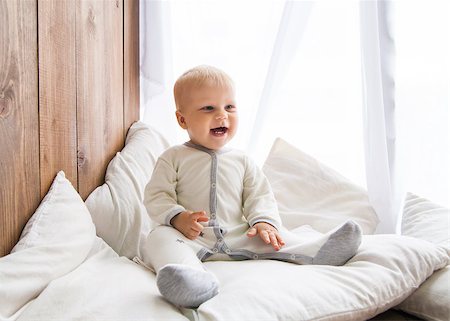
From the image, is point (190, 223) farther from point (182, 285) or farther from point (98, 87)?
point (98, 87)

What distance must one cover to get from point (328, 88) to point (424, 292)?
0.78 meters

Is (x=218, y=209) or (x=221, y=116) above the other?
(x=221, y=116)

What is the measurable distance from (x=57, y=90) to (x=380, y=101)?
2.92 feet

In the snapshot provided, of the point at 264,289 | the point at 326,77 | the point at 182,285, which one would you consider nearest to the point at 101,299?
the point at 182,285

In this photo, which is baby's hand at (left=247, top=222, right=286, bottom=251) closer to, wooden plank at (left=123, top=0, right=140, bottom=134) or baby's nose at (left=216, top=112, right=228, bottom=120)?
baby's nose at (left=216, top=112, right=228, bottom=120)

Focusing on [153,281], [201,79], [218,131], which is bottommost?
[153,281]

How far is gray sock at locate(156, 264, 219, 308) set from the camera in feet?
2.76

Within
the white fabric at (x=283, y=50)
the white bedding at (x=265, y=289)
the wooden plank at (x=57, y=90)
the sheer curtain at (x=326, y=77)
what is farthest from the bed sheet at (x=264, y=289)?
the white fabric at (x=283, y=50)

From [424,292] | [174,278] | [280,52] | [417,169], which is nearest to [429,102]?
[417,169]

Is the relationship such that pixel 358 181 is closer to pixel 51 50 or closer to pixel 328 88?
pixel 328 88

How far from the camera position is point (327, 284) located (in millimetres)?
934

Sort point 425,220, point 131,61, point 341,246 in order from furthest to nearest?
point 131,61
point 425,220
point 341,246

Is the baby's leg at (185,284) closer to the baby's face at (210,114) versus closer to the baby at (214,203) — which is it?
the baby at (214,203)

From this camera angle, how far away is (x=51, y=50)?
3.80ft
